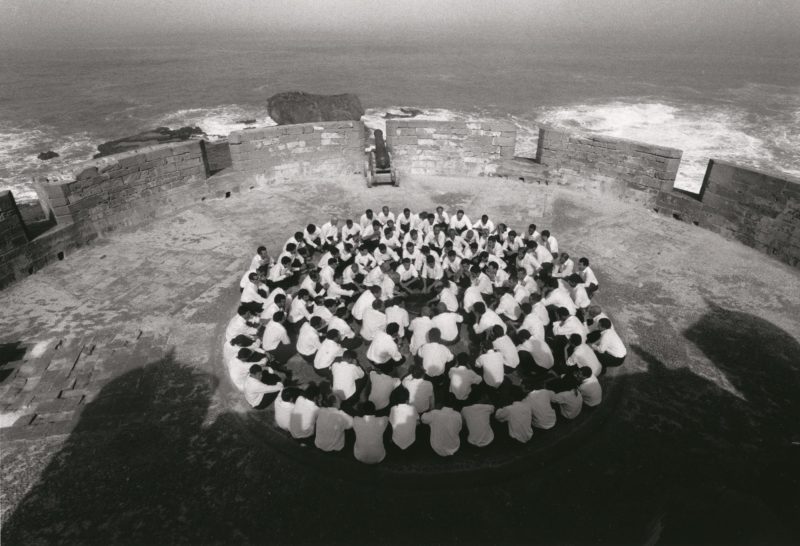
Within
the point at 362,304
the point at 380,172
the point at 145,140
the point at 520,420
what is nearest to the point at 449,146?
the point at 380,172

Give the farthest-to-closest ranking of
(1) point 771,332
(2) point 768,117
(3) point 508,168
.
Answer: (2) point 768,117, (3) point 508,168, (1) point 771,332

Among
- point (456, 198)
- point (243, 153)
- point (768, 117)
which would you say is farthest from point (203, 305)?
point (768, 117)

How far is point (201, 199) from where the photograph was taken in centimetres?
1288

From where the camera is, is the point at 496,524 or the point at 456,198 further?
the point at 456,198

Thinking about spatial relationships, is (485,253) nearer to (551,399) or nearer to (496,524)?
(551,399)

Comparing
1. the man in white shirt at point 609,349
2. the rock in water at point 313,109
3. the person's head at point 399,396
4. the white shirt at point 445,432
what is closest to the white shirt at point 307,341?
the person's head at point 399,396

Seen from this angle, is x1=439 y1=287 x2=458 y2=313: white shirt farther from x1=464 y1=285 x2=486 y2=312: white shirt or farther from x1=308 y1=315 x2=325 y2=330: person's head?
x1=308 y1=315 x2=325 y2=330: person's head

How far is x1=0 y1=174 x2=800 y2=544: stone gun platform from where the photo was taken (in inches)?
197

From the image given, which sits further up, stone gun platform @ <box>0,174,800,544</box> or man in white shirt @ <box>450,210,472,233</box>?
man in white shirt @ <box>450,210,472,233</box>

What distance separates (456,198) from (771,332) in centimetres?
768

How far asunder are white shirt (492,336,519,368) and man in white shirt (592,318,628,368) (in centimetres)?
129

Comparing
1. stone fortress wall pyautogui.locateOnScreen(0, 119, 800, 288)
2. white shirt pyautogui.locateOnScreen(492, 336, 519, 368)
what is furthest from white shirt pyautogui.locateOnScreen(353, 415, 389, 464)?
stone fortress wall pyautogui.locateOnScreen(0, 119, 800, 288)

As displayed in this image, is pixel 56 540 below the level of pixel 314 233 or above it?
below

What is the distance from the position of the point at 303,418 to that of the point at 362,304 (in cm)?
256
